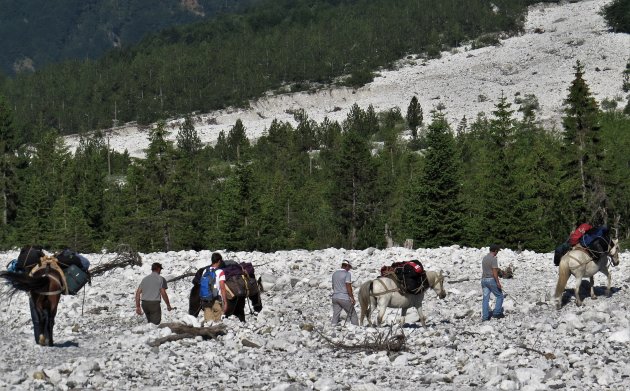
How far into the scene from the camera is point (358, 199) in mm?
63469

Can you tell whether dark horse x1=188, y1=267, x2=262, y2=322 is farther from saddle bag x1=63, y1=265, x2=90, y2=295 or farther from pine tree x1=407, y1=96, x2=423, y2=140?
pine tree x1=407, y1=96, x2=423, y2=140

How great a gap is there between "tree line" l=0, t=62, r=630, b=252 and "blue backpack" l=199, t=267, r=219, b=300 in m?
24.3

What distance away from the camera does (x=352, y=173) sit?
209ft

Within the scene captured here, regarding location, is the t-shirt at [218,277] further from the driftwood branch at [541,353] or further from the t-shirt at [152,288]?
the driftwood branch at [541,353]

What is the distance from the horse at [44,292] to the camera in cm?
1480

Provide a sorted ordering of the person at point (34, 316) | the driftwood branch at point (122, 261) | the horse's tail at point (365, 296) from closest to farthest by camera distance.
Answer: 1. the person at point (34, 316)
2. the horse's tail at point (365, 296)
3. the driftwood branch at point (122, 261)

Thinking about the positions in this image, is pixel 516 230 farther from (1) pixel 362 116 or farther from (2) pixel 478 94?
(2) pixel 478 94

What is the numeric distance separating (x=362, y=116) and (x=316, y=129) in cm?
1048

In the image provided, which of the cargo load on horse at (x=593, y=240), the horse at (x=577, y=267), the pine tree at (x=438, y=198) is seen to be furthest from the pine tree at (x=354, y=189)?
the horse at (x=577, y=267)

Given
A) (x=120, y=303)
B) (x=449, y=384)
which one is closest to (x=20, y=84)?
(x=120, y=303)

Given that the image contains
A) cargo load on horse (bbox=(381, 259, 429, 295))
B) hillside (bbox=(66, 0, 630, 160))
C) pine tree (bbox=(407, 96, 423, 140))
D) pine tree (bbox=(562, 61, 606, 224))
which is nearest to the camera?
cargo load on horse (bbox=(381, 259, 429, 295))

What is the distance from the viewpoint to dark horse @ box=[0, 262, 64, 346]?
1481cm

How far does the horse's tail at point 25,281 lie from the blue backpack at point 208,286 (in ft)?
12.8

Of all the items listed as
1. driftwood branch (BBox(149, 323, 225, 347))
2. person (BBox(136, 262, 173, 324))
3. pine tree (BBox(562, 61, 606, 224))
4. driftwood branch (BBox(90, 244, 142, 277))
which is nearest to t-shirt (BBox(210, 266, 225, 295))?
person (BBox(136, 262, 173, 324))
